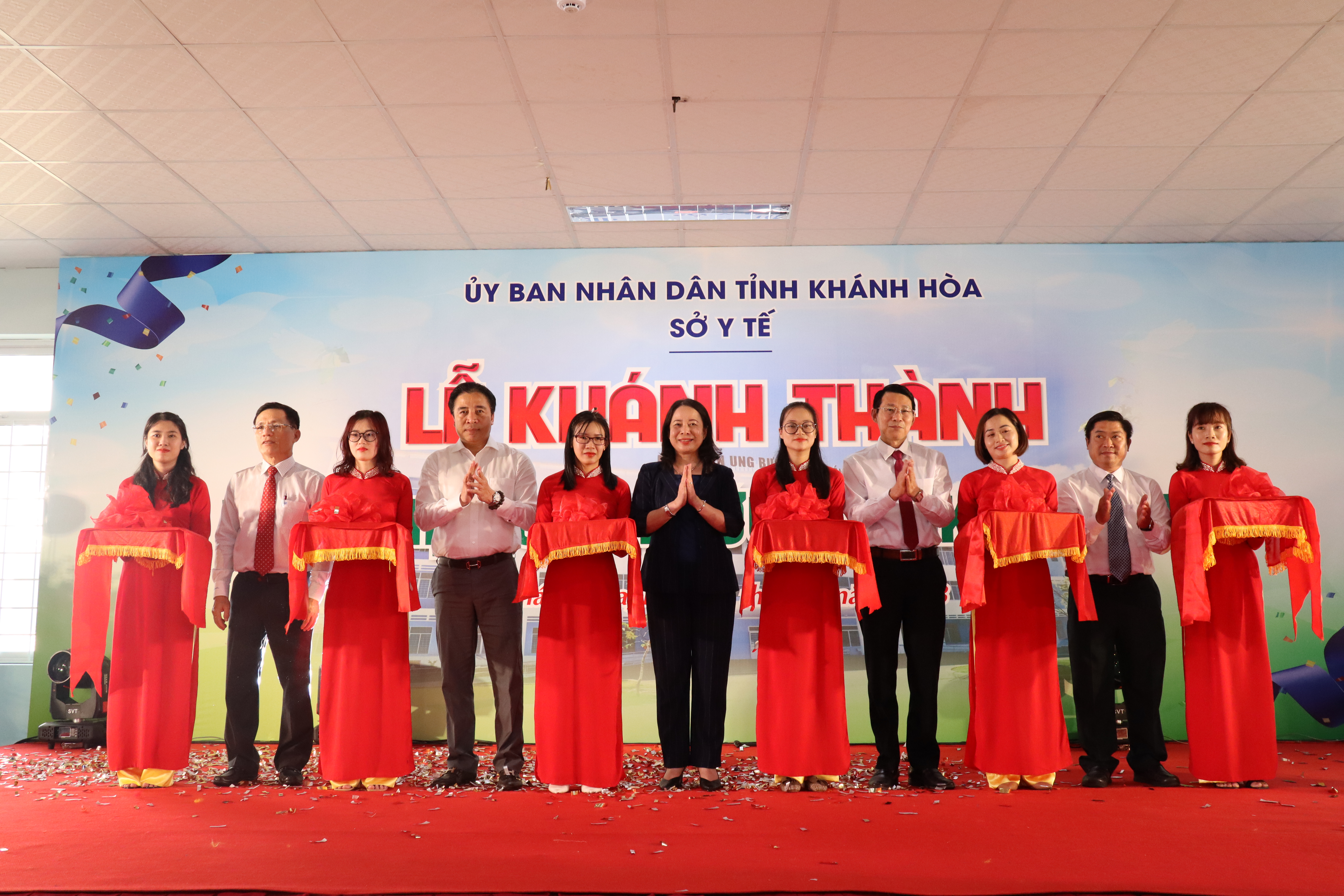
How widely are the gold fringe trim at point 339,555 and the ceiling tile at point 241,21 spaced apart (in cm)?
207

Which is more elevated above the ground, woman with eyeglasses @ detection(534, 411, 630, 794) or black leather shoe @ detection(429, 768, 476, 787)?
woman with eyeglasses @ detection(534, 411, 630, 794)

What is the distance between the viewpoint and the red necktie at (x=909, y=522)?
12.8 feet

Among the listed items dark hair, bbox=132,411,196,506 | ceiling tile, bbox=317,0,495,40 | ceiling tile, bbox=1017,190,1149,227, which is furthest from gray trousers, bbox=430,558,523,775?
ceiling tile, bbox=1017,190,1149,227

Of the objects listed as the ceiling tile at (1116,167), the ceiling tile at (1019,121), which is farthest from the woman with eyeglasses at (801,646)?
the ceiling tile at (1116,167)

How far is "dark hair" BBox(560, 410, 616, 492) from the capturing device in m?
3.84

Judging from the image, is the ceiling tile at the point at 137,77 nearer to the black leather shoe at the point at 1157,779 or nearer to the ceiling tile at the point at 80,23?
the ceiling tile at the point at 80,23

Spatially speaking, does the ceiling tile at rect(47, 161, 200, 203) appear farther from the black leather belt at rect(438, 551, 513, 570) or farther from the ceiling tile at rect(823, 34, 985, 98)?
the ceiling tile at rect(823, 34, 985, 98)

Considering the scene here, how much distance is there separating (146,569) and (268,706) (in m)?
1.94

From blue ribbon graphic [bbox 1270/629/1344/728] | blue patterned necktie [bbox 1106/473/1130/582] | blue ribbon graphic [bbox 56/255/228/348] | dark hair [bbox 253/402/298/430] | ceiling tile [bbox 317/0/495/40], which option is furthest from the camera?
blue ribbon graphic [bbox 56/255/228/348]

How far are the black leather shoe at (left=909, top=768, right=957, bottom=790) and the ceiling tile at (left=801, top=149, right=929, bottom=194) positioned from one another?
2973 millimetres

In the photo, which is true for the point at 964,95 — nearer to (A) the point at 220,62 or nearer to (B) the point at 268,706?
(A) the point at 220,62

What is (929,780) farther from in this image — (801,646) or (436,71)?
(436,71)

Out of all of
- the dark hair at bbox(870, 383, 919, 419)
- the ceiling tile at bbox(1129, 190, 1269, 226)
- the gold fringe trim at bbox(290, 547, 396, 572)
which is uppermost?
the ceiling tile at bbox(1129, 190, 1269, 226)

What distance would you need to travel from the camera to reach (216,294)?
5.92 m
